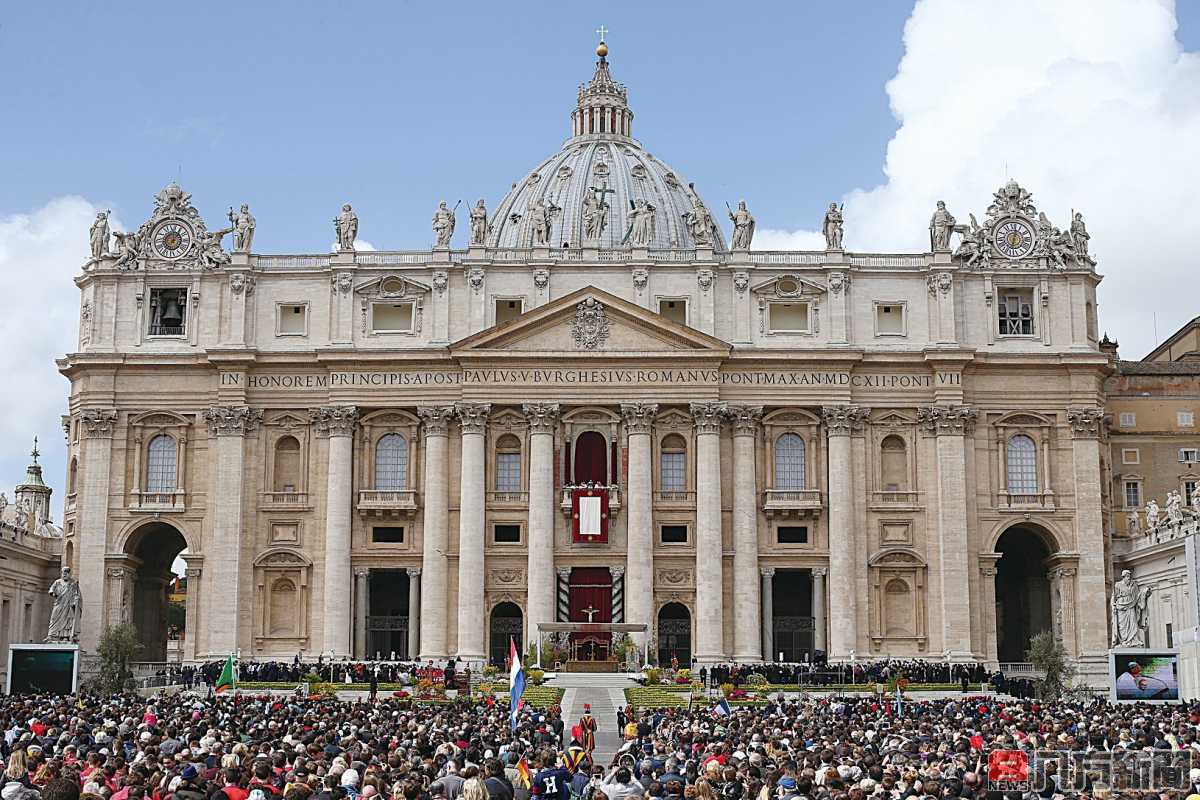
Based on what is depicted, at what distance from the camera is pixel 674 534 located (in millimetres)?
88688

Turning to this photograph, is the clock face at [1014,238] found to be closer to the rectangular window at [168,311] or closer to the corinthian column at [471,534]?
the corinthian column at [471,534]

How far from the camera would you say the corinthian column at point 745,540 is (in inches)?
3418

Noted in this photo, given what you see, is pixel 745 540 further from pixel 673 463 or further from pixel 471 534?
pixel 471 534

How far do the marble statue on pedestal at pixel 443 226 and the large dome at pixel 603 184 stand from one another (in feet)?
134

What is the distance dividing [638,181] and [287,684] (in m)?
74.8

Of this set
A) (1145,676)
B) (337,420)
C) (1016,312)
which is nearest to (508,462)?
(337,420)

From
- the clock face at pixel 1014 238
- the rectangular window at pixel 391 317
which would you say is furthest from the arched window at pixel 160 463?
the clock face at pixel 1014 238

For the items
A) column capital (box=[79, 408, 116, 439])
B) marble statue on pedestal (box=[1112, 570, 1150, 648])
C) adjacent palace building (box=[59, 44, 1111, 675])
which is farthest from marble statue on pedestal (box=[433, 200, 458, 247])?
marble statue on pedestal (box=[1112, 570, 1150, 648])

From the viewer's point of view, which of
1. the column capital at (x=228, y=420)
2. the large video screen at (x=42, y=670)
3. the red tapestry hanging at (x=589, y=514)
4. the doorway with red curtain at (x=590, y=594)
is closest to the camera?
the large video screen at (x=42, y=670)

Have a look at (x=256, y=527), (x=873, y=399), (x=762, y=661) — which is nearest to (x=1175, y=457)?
(x=873, y=399)

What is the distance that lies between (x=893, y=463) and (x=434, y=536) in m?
25.1

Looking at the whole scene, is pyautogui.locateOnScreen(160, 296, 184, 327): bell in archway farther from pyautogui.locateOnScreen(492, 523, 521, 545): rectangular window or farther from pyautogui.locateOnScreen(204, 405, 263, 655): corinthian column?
pyautogui.locateOnScreen(492, 523, 521, 545): rectangular window

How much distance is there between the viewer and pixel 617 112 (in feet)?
485

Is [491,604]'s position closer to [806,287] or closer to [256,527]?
[256,527]
